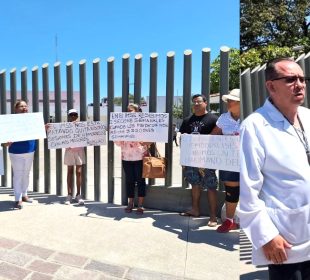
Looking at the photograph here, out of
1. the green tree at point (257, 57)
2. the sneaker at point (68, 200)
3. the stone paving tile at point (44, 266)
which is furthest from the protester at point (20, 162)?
the green tree at point (257, 57)

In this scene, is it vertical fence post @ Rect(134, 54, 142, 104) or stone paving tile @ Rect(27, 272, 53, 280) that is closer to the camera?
stone paving tile @ Rect(27, 272, 53, 280)

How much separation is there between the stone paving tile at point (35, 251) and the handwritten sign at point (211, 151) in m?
2.19

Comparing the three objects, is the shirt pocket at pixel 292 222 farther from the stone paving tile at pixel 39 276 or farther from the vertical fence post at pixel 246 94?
the vertical fence post at pixel 246 94

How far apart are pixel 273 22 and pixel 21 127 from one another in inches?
984

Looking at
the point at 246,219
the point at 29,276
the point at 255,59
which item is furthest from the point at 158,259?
the point at 255,59

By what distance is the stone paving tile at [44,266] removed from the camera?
4.05 metres

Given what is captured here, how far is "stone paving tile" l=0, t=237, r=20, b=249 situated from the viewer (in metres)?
4.70

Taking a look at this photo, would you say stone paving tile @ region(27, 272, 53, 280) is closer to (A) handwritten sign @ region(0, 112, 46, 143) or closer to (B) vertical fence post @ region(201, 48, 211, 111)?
(A) handwritten sign @ region(0, 112, 46, 143)

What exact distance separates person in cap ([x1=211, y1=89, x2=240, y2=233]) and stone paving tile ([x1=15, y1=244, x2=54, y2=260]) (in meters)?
2.17

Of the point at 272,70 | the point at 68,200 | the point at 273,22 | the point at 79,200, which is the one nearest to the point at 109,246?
the point at 79,200

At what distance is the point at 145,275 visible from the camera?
3.98m

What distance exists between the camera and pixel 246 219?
7.14 feet

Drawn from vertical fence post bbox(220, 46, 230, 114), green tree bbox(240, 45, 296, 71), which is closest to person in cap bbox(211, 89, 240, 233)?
vertical fence post bbox(220, 46, 230, 114)

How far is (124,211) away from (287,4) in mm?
26769
